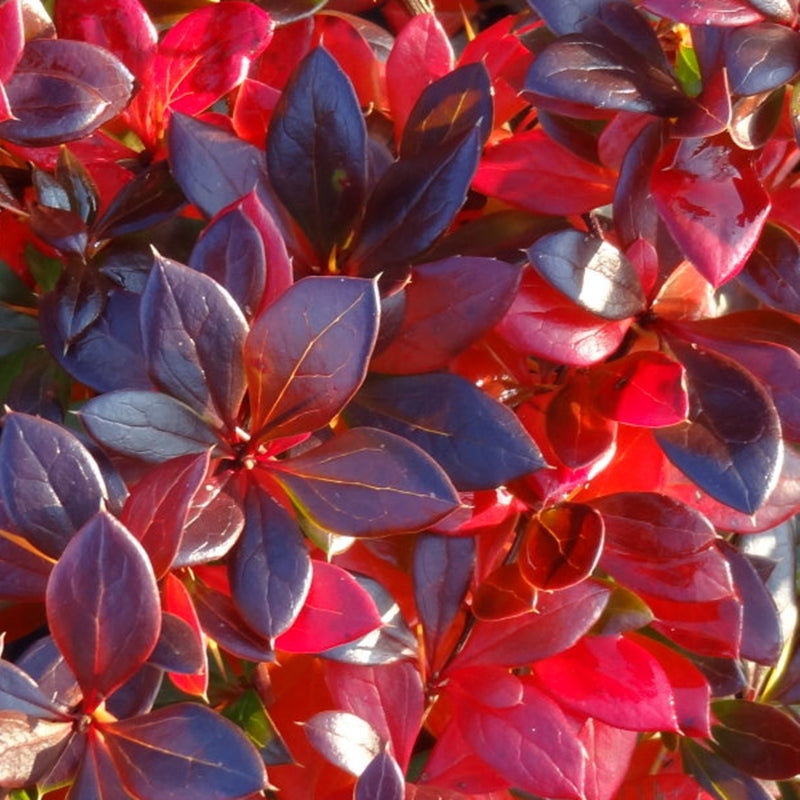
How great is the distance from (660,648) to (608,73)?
0.39m

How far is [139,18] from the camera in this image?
72cm

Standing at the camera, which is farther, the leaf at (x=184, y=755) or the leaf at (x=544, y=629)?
the leaf at (x=544, y=629)

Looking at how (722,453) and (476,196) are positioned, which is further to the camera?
(476,196)

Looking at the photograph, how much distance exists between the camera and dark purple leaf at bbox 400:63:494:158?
0.64 metres

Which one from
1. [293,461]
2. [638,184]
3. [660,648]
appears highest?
[638,184]

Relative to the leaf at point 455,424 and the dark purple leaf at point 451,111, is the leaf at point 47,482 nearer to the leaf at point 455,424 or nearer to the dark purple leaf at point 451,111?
the leaf at point 455,424

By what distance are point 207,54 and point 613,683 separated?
50 centimetres

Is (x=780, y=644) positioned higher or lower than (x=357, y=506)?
lower

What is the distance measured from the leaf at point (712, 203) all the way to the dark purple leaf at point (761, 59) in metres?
0.06

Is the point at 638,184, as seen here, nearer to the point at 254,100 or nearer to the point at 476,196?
the point at 476,196

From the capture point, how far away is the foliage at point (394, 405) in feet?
1.83

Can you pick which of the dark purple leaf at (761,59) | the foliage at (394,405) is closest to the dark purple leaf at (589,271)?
the foliage at (394,405)

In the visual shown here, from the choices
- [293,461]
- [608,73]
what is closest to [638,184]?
[608,73]

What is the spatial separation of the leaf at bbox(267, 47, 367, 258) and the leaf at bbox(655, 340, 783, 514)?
24 centimetres
